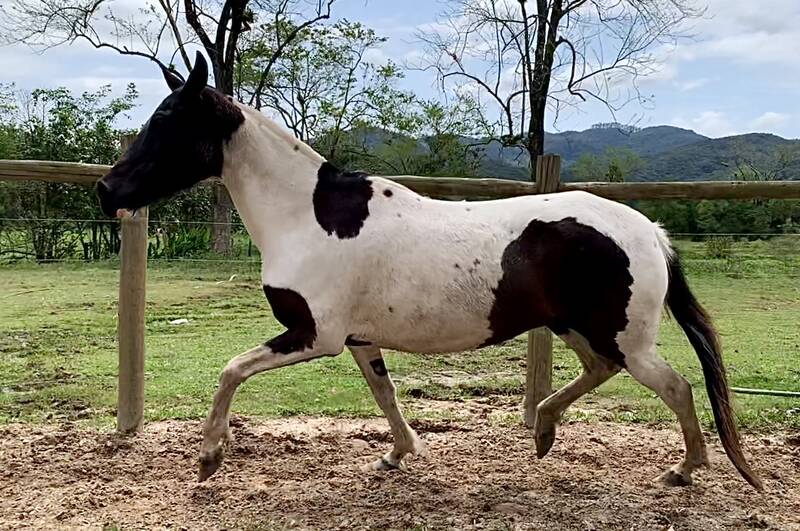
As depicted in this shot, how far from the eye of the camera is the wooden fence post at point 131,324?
433 centimetres

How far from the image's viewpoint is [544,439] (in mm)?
3801

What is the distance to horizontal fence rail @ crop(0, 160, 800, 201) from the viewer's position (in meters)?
4.23

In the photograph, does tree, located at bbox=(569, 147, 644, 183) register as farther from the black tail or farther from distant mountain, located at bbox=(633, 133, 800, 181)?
the black tail

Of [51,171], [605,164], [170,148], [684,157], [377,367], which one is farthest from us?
[684,157]

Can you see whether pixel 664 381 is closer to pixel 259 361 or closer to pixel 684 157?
pixel 259 361

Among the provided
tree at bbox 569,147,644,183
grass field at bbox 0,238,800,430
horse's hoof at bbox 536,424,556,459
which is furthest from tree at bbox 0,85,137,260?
tree at bbox 569,147,644,183

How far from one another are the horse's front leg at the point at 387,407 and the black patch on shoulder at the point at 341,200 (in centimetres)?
81

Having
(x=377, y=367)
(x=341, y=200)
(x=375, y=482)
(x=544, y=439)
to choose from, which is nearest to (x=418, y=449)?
(x=375, y=482)

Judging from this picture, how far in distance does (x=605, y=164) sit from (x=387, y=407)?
18.5 m

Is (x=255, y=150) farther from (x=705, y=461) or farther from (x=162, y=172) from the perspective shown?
(x=705, y=461)

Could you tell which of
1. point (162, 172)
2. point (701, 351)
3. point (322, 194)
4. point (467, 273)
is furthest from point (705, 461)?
point (162, 172)

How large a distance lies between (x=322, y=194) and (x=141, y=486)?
1764 mm

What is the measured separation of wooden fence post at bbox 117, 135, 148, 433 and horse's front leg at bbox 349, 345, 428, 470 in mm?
1538

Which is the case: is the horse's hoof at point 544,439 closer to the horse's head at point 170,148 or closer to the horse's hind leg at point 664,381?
the horse's hind leg at point 664,381
